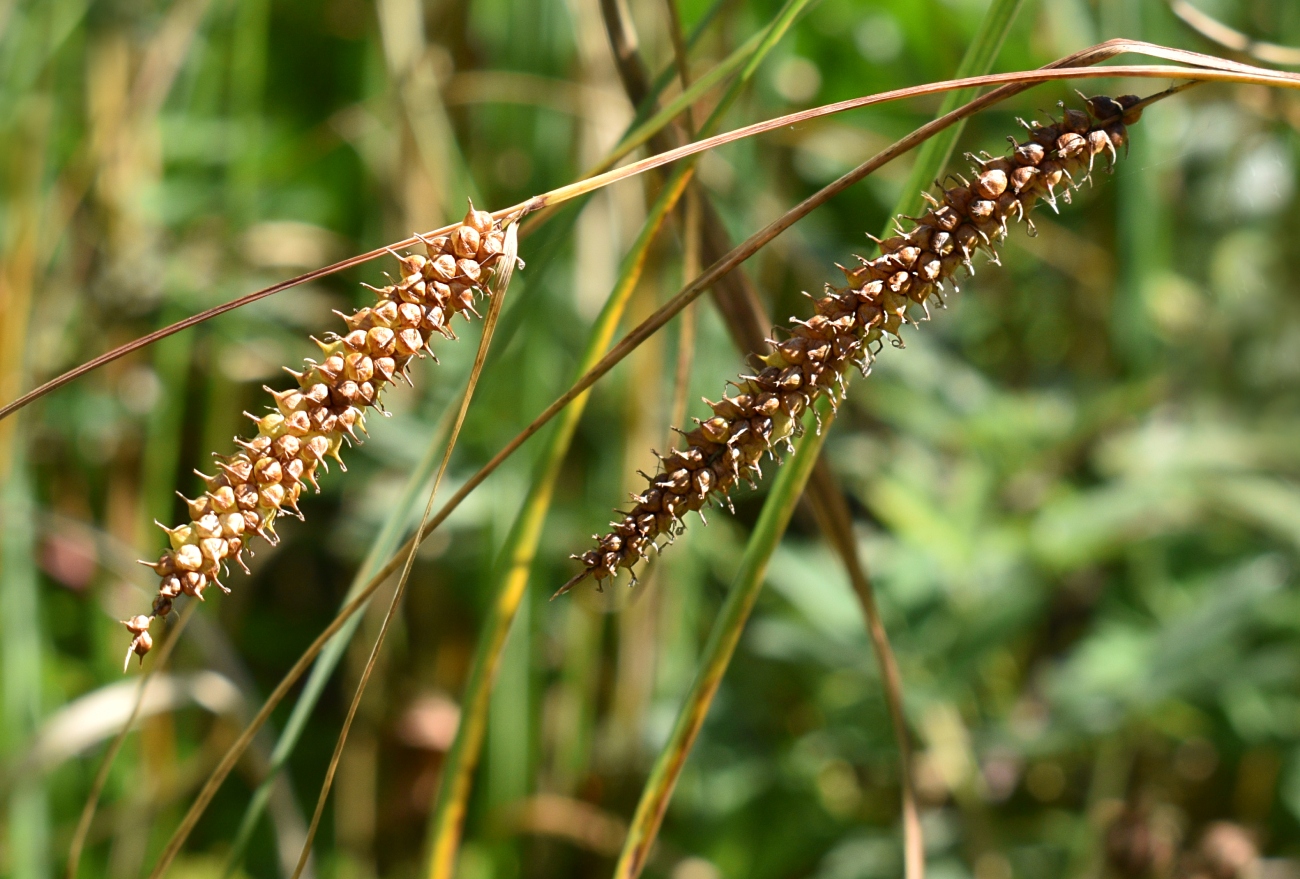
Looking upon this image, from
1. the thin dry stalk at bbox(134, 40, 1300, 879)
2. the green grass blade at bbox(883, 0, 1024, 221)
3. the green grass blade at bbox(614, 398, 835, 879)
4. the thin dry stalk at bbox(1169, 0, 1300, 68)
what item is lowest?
the green grass blade at bbox(614, 398, 835, 879)

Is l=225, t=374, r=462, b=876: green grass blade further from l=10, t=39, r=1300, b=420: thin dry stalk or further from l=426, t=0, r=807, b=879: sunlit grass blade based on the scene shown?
l=10, t=39, r=1300, b=420: thin dry stalk

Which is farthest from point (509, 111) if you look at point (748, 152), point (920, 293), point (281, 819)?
point (920, 293)

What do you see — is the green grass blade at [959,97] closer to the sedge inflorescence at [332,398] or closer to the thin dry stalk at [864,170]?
the thin dry stalk at [864,170]

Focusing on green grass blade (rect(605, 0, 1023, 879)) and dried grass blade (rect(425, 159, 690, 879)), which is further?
dried grass blade (rect(425, 159, 690, 879))

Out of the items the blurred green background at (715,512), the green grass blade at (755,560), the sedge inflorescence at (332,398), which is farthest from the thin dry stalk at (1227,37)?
the sedge inflorescence at (332,398)

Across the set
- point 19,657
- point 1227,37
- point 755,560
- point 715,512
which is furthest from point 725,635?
point 19,657

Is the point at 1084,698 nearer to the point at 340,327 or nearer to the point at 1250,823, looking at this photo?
the point at 1250,823

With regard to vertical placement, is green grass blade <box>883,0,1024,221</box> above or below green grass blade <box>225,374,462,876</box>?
above

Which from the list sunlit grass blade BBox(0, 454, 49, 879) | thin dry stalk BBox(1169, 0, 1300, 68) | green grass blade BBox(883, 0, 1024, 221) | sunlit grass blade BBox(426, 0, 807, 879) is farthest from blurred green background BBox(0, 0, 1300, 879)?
green grass blade BBox(883, 0, 1024, 221)
